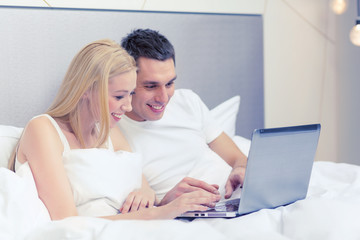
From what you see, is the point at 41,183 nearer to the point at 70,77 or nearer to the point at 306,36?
the point at 70,77

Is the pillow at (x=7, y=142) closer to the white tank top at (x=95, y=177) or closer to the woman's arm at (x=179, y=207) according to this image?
the white tank top at (x=95, y=177)

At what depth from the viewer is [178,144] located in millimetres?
1825

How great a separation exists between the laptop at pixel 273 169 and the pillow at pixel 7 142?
23.6 inches

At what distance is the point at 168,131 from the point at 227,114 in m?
0.53

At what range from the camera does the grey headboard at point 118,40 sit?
5.51 feet

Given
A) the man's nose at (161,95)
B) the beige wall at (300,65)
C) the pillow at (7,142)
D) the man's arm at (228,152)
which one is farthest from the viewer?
the beige wall at (300,65)

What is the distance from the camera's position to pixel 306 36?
281 cm

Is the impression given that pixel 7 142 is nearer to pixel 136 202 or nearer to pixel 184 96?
pixel 136 202

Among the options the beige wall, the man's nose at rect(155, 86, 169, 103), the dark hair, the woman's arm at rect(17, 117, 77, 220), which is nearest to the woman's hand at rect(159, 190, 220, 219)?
the woman's arm at rect(17, 117, 77, 220)

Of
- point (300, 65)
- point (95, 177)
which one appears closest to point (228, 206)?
point (95, 177)

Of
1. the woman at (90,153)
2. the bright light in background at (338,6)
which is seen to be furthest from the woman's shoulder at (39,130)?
the bright light in background at (338,6)

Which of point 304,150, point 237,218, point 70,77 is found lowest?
point 237,218

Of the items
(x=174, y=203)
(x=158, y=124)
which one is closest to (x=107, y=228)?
(x=174, y=203)

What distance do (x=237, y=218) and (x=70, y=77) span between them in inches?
26.5
